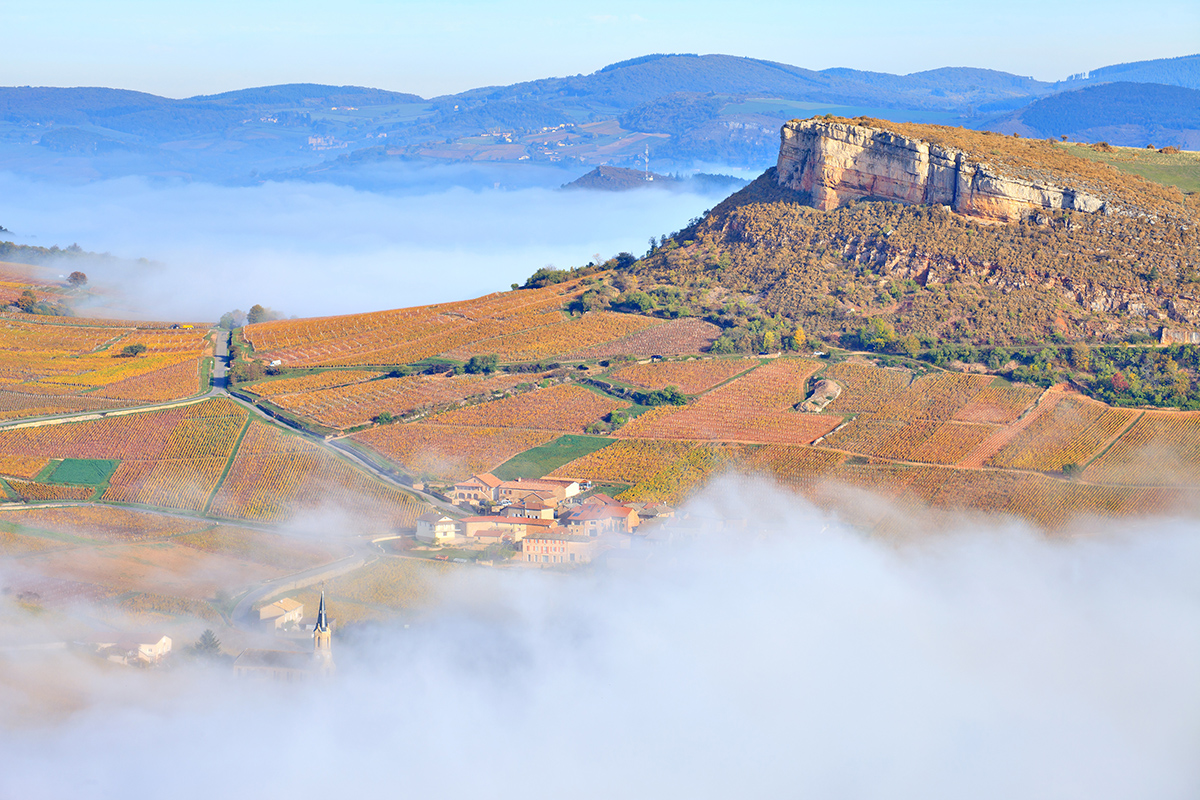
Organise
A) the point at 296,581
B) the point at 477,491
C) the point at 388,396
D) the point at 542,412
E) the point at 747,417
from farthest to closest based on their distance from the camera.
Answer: the point at 388,396 < the point at 542,412 < the point at 747,417 < the point at 477,491 < the point at 296,581

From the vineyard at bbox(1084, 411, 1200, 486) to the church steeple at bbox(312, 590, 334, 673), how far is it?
33595 mm

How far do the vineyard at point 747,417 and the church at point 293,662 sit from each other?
21.3 m

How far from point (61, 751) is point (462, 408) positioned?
95.3 feet

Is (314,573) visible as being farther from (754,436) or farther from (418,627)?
(754,436)

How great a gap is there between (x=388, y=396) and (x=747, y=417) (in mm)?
19930

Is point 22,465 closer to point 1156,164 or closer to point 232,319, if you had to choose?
point 232,319

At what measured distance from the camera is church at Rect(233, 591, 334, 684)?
43.6m

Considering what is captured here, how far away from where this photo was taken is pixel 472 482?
56906mm

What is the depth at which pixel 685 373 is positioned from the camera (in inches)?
2707

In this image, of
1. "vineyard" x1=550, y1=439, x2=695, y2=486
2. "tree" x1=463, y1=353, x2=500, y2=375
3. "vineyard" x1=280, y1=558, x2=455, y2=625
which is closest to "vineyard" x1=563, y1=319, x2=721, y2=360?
"tree" x1=463, y1=353, x2=500, y2=375

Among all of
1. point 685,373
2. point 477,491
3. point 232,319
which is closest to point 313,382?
point 477,491

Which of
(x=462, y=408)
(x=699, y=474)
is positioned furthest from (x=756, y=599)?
(x=462, y=408)

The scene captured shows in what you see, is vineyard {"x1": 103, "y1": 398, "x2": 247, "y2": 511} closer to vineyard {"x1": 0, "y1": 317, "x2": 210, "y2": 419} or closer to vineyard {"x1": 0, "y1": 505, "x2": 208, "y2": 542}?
vineyard {"x1": 0, "y1": 505, "x2": 208, "y2": 542}

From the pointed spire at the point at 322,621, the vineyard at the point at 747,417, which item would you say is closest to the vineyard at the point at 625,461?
the vineyard at the point at 747,417
